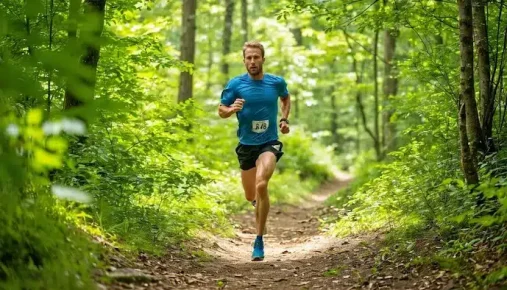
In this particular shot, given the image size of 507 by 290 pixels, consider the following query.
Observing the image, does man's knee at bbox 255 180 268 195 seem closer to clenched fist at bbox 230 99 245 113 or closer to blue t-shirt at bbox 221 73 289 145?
blue t-shirt at bbox 221 73 289 145

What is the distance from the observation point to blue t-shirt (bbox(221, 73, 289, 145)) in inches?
295

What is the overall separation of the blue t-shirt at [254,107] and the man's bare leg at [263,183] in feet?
1.06

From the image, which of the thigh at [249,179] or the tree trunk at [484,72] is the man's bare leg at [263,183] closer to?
the thigh at [249,179]

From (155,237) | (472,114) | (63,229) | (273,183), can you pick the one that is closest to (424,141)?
(472,114)

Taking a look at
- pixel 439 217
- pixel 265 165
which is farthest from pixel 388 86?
pixel 439 217

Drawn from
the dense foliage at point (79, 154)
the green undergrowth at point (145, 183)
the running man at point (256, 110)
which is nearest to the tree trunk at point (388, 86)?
the dense foliage at point (79, 154)

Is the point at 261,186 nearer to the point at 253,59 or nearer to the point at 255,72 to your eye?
the point at 255,72

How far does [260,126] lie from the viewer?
750cm

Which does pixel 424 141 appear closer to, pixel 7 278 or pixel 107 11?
pixel 107 11

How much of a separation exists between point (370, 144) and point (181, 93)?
3000cm

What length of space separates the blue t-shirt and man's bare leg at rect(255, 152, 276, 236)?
0.32 m

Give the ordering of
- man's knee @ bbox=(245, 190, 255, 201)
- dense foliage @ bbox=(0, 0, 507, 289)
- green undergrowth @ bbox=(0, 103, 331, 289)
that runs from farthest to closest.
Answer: man's knee @ bbox=(245, 190, 255, 201)
green undergrowth @ bbox=(0, 103, 331, 289)
dense foliage @ bbox=(0, 0, 507, 289)

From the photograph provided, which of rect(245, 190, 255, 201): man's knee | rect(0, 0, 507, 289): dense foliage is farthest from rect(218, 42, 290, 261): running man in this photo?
rect(0, 0, 507, 289): dense foliage

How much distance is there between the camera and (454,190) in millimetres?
5754
